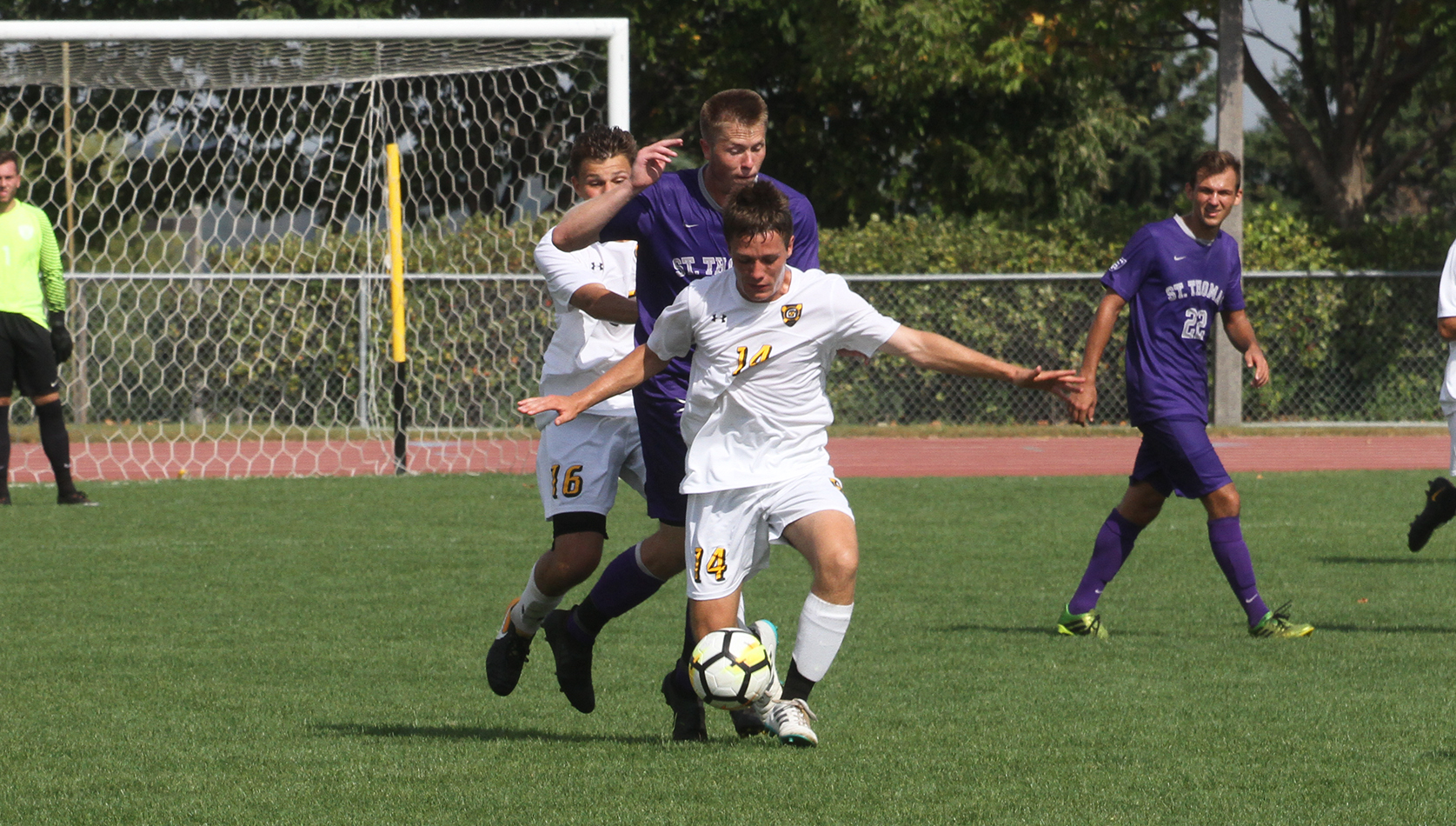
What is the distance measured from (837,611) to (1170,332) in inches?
116

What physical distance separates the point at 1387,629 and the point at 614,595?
3543 mm

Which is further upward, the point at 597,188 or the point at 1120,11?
the point at 1120,11

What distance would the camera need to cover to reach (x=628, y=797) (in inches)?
170

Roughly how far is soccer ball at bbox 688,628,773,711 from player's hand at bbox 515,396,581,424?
0.72 m

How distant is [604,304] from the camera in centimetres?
555

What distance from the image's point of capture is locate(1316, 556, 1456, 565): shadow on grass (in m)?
9.34

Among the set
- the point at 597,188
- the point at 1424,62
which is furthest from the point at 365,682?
the point at 1424,62

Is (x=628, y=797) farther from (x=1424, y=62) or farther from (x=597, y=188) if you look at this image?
(x=1424, y=62)

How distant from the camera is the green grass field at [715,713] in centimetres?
429

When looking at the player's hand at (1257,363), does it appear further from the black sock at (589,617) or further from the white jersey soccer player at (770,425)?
the black sock at (589,617)

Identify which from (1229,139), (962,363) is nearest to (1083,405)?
(962,363)

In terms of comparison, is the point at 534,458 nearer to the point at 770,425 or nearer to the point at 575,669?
the point at 575,669

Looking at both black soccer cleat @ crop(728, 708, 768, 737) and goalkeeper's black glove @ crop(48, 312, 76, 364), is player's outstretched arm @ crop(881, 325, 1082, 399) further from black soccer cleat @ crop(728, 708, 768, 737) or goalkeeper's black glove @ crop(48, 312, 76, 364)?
goalkeeper's black glove @ crop(48, 312, 76, 364)

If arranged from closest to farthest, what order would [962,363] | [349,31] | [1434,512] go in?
[962,363] < [1434,512] < [349,31]
